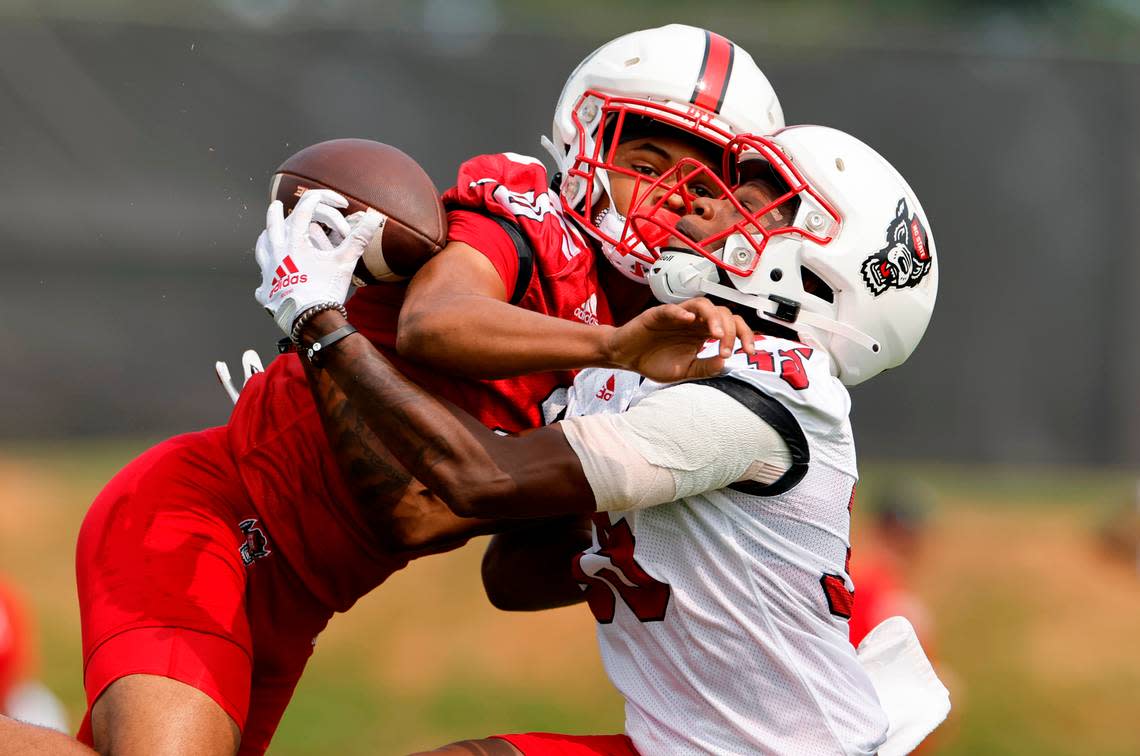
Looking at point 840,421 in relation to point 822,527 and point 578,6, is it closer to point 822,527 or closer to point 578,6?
point 822,527

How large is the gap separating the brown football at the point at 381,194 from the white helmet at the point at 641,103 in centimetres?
39

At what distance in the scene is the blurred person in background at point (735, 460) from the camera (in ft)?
9.05

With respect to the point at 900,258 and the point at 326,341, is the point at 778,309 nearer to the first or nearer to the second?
the point at 900,258

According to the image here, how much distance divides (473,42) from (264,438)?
22.4 ft

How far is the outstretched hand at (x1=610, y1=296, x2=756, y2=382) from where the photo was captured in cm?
255

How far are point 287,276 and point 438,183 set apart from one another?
6389 millimetres

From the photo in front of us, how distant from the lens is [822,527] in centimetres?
292

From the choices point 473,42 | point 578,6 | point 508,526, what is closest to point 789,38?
point 473,42

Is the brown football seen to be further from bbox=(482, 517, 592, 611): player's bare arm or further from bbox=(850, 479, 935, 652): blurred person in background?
bbox=(850, 479, 935, 652): blurred person in background

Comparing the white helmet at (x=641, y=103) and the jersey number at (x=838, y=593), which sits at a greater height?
the white helmet at (x=641, y=103)

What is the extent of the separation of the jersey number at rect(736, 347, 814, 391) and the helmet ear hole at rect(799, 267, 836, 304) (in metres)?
0.20

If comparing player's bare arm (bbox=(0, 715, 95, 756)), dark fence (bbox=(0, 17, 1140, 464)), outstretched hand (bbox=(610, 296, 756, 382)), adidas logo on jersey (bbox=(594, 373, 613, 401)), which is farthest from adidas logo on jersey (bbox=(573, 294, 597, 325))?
dark fence (bbox=(0, 17, 1140, 464))

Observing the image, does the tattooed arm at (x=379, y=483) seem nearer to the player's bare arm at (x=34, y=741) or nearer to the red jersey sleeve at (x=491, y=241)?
the red jersey sleeve at (x=491, y=241)

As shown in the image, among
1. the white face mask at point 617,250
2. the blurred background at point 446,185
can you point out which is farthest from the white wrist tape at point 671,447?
the blurred background at point 446,185
